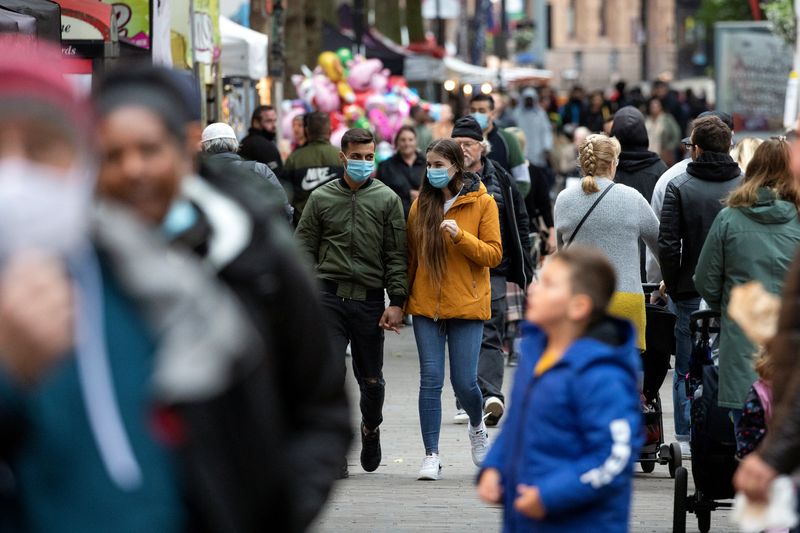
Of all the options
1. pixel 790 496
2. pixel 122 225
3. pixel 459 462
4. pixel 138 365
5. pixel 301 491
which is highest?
pixel 122 225

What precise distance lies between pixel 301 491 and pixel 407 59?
3121 centimetres

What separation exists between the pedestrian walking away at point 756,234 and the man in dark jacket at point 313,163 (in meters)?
6.88

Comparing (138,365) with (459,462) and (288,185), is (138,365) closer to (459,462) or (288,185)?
(459,462)

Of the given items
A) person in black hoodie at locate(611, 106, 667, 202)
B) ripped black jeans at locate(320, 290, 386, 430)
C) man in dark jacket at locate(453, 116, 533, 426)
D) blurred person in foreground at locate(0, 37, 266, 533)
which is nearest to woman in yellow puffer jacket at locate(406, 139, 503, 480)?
ripped black jeans at locate(320, 290, 386, 430)

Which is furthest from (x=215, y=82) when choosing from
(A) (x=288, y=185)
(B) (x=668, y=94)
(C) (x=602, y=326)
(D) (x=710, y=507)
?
(B) (x=668, y=94)

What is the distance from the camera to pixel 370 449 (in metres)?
9.51

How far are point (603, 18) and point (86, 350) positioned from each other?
5435 inches

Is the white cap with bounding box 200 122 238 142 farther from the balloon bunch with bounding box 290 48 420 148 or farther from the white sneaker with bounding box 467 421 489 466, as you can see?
the balloon bunch with bounding box 290 48 420 148

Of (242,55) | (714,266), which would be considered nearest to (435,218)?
(714,266)

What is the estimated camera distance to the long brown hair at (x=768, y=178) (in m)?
7.40

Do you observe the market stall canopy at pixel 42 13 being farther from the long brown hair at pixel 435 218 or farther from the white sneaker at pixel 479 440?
the white sneaker at pixel 479 440

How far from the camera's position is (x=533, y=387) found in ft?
14.9

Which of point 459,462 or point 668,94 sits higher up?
point 668,94

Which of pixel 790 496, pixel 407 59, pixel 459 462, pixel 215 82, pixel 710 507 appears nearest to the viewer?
pixel 790 496
